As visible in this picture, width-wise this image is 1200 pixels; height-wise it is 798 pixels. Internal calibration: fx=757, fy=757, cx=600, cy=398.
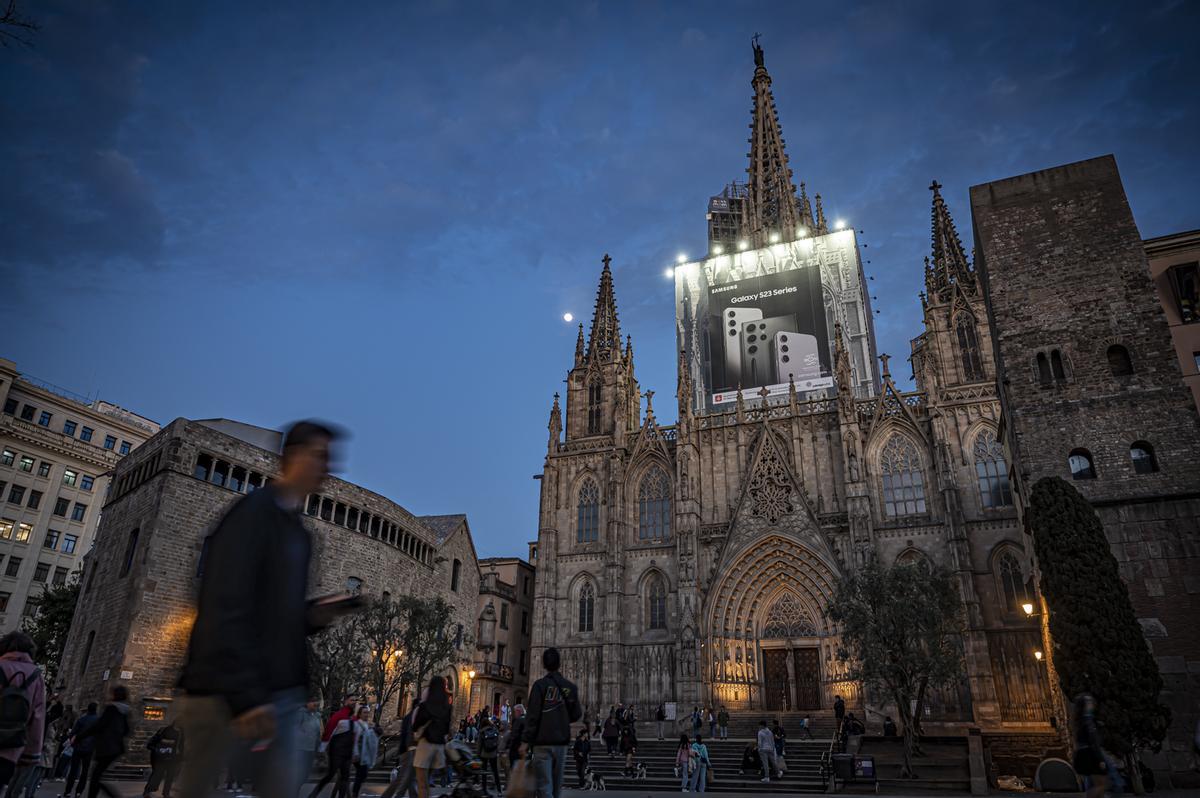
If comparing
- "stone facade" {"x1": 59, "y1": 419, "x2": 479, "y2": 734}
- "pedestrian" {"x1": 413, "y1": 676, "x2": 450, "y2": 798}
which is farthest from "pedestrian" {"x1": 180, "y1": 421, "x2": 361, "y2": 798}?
→ "stone facade" {"x1": 59, "y1": 419, "x2": 479, "y2": 734}

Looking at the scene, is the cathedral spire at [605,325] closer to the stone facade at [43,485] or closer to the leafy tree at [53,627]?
the leafy tree at [53,627]

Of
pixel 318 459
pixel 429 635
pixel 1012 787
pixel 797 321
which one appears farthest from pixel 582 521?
pixel 318 459

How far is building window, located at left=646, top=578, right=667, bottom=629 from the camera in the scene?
116 feet

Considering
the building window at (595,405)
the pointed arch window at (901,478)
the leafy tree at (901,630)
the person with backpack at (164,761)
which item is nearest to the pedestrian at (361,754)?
the person with backpack at (164,761)

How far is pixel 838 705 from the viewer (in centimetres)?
2581

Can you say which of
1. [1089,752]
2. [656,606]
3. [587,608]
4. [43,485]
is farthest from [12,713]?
[43,485]

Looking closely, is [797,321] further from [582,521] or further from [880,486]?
[582,521]

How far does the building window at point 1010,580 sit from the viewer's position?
2930 cm

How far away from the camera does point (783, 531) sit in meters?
33.5

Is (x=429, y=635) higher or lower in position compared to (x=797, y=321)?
lower

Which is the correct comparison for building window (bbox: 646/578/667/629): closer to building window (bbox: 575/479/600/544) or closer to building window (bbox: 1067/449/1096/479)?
building window (bbox: 575/479/600/544)

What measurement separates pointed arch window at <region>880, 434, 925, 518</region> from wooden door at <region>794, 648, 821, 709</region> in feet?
23.0

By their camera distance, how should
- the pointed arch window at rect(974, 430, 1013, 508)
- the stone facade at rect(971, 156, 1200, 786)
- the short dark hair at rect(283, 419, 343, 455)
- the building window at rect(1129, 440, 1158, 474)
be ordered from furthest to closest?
the pointed arch window at rect(974, 430, 1013, 508), the building window at rect(1129, 440, 1158, 474), the stone facade at rect(971, 156, 1200, 786), the short dark hair at rect(283, 419, 343, 455)

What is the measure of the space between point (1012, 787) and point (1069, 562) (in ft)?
19.5
